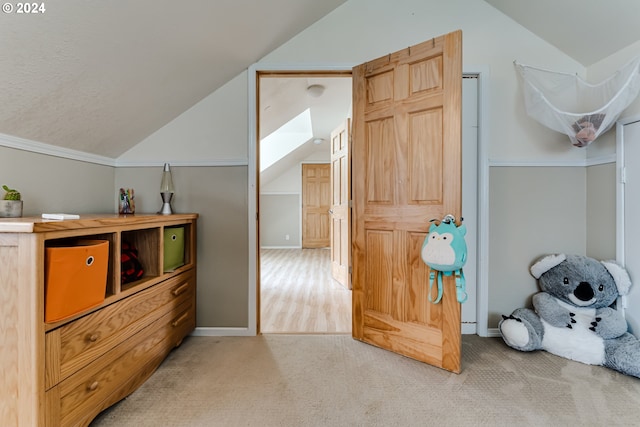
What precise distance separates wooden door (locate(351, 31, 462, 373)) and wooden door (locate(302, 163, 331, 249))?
4.99 meters

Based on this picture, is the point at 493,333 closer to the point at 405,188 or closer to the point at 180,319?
the point at 405,188

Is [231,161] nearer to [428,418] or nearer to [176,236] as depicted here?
[176,236]

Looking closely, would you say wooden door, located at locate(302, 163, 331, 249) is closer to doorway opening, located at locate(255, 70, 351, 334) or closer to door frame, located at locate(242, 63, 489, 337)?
doorway opening, located at locate(255, 70, 351, 334)

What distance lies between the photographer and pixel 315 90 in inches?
131

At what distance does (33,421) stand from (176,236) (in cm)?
107

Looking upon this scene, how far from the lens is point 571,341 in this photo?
1779 mm

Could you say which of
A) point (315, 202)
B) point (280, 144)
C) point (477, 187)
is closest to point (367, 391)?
point (477, 187)

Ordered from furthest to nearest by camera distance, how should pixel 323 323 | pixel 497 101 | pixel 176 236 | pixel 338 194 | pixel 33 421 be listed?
1. pixel 338 194
2. pixel 323 323
3. pixel 497 101
4. pixel 176 236
5. pixel 33 421

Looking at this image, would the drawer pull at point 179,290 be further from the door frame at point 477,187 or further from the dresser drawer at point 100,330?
the door frame at point 477,187

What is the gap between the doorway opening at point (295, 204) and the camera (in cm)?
241

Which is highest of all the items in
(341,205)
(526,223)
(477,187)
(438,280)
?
(477,187)

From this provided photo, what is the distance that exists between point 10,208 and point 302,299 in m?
2.29

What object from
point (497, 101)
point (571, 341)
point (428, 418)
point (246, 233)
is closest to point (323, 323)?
point (246, 233)

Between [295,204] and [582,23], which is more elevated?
[582,23]
